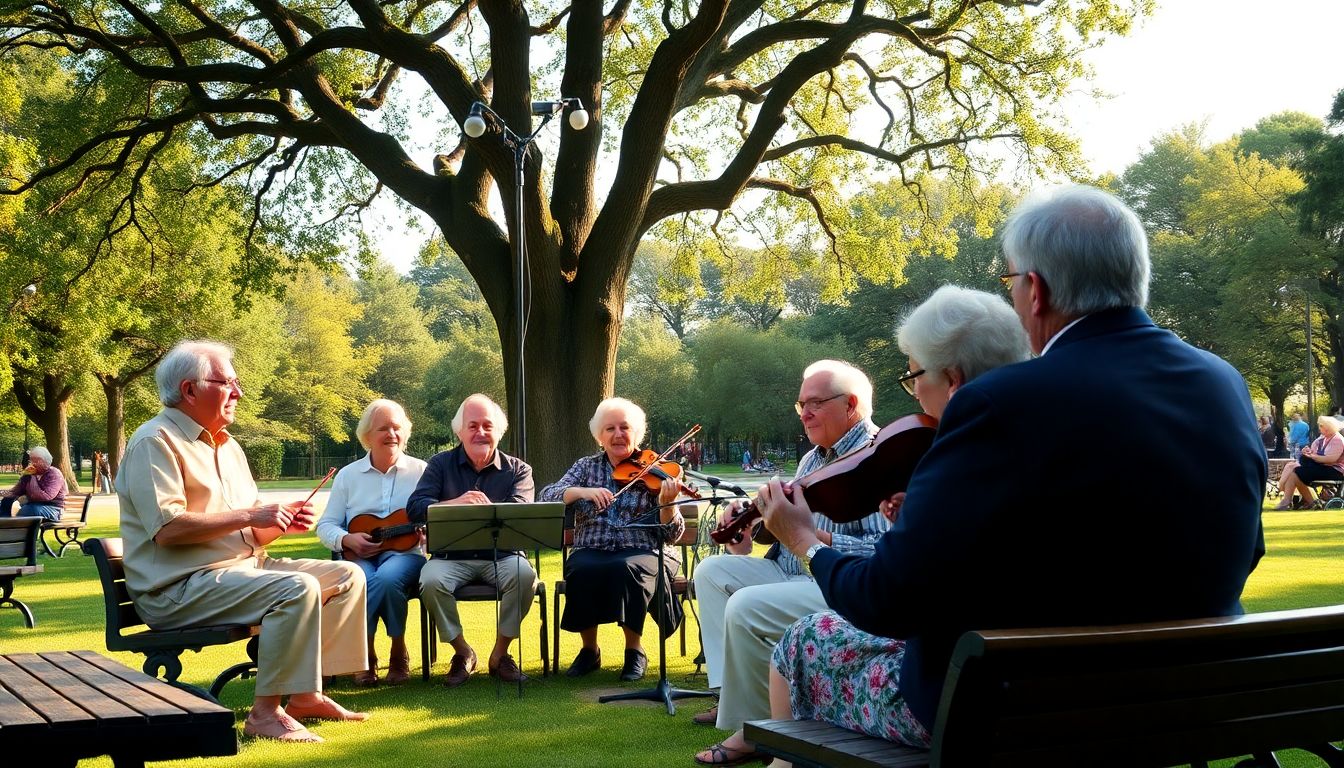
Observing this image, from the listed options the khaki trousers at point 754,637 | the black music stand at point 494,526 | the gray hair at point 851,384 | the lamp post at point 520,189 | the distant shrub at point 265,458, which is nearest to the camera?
the khaki trousers at point 754,637

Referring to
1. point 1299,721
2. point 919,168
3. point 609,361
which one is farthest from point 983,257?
point 1299,721

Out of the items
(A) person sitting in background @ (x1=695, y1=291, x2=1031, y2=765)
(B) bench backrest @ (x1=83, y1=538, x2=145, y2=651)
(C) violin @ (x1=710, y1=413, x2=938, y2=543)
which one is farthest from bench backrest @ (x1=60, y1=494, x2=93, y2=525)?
(C) violin @ (x1=710, y1=413, x2=938, y2=543)

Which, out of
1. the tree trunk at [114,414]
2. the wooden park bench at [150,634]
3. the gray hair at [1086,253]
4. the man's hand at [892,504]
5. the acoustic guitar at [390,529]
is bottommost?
the wooden park bench at [150,634]

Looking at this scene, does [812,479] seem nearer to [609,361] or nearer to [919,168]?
[609,361]

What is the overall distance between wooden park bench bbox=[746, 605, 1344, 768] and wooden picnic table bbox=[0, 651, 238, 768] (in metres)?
1.63

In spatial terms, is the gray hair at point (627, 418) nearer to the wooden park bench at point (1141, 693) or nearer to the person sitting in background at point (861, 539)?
the person sitting in background at point (861, 539)

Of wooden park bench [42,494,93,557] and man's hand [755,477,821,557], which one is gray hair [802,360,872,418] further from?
wooden park bench [42,494,93,557]

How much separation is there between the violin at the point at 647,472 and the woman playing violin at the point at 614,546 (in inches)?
0.9

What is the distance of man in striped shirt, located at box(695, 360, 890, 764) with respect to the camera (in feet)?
16.2

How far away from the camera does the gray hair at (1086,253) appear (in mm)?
2811

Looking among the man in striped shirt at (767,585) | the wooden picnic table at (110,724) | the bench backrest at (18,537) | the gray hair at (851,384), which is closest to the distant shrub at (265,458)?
the bench backrest at (18,537)

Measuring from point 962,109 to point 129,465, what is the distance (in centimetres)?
1697

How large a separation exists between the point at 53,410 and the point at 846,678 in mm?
34679

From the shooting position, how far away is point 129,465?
555 centimetres
